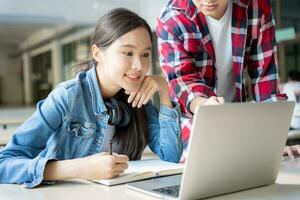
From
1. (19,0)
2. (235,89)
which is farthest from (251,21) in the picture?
(19,0)

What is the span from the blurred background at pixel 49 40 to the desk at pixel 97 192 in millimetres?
1247

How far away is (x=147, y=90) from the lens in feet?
4.05

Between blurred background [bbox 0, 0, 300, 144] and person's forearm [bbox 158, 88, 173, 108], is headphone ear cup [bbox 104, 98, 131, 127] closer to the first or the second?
person's forearm [bbox 158, 88, 173, 108]

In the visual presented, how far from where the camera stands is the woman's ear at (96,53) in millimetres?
1266

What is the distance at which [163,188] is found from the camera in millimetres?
855

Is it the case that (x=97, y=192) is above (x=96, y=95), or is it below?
below

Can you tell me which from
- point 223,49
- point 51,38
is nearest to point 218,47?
point 223,49

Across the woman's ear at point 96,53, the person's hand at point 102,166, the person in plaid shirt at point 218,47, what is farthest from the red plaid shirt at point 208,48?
the person's hand at point 102,166

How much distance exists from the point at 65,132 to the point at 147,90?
28 cm

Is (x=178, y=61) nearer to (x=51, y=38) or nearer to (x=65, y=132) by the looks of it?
(x=65, y=132)

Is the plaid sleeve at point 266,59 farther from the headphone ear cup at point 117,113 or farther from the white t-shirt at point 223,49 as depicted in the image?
the headphone ear cup at point 117,113

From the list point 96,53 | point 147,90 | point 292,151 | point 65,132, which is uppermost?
point 96,53

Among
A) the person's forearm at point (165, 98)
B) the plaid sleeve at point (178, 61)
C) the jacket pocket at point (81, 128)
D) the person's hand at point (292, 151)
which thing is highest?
the plaid sleeve at point (178, 61)

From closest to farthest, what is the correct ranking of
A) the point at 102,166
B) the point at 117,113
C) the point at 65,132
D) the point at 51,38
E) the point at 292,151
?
the point at 102,166, the point at 65,132, the point at 117,113, the point at 292,151, the point at 51,38
